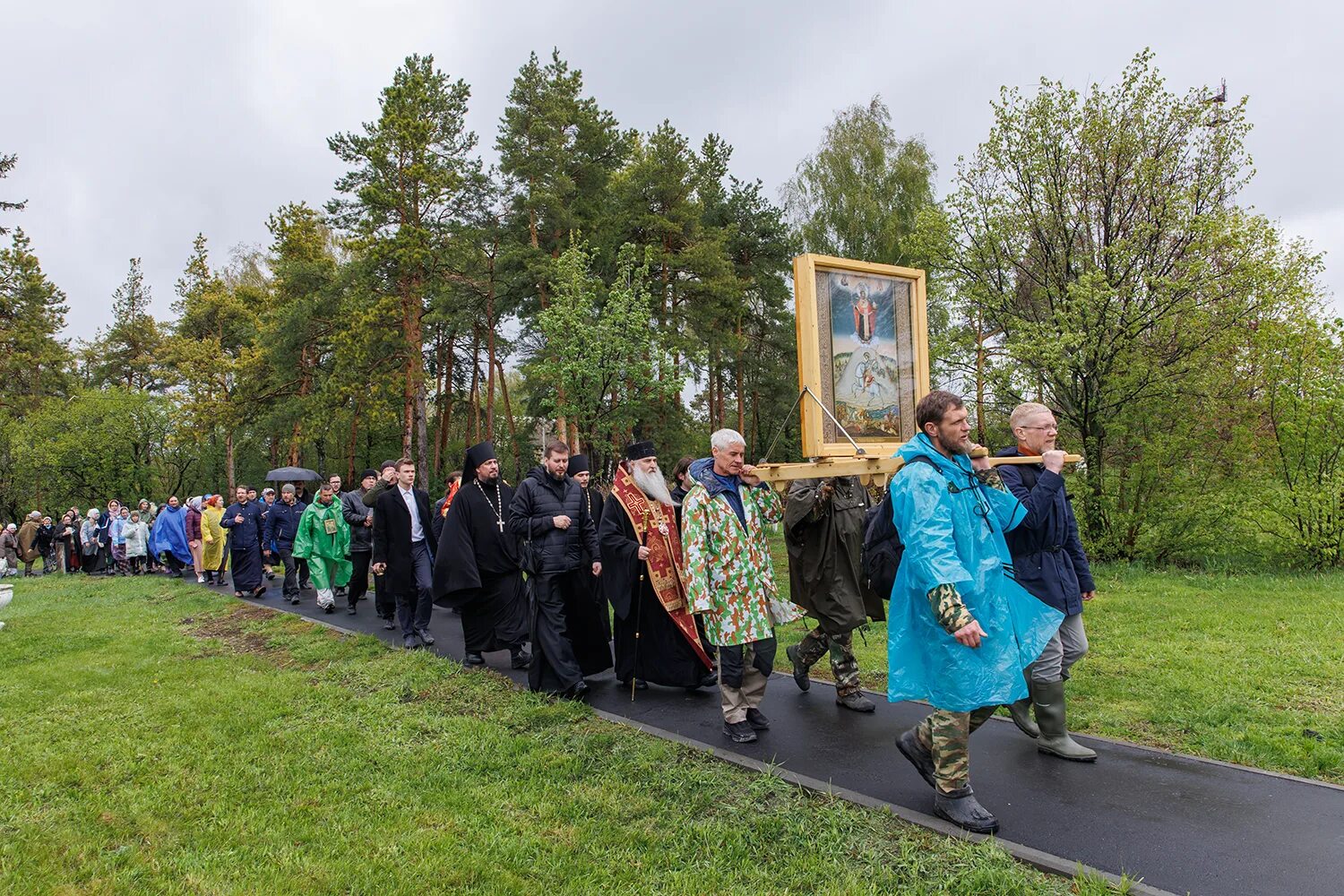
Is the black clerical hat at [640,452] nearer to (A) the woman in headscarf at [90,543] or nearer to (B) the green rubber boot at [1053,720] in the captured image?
(B) the green rubber boot at [1053,720]

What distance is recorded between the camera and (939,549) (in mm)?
3783

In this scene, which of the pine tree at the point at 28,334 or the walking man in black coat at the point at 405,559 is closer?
the walking man in black coat at the point at 405,559

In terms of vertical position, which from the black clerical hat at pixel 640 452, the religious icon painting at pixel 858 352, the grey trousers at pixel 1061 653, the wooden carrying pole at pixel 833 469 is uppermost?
the religious icon painting at pixel 858 352

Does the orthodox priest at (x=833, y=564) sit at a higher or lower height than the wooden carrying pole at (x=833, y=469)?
Answer: lower

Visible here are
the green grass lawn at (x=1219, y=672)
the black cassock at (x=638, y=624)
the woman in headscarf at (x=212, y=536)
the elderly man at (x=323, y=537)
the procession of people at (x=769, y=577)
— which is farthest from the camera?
the woman in headscarf at (x=212, y=536)

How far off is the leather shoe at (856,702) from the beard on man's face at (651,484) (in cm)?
205

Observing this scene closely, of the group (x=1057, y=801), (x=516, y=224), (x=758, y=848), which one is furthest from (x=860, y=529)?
(x=516, y=224)

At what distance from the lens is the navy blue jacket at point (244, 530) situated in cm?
1444

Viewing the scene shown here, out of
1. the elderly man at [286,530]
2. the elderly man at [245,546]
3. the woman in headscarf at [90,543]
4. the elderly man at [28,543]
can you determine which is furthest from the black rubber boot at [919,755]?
the elderly man at [28,543]

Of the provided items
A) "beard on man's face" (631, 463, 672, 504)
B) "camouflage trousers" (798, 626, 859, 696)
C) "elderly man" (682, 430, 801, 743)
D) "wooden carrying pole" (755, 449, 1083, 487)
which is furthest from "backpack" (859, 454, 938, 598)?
"beard on man's face" (631, 463, 672, 504)

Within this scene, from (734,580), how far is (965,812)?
1.96 m

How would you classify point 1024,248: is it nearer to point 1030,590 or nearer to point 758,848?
point 1030,590

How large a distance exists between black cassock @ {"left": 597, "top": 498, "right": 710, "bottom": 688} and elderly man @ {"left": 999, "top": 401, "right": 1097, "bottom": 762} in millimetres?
2668

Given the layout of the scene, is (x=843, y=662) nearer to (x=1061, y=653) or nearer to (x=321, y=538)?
(x=1061, y=653)
